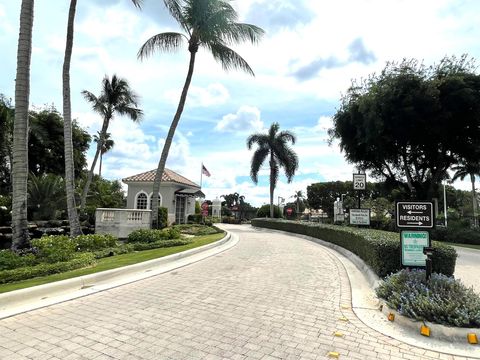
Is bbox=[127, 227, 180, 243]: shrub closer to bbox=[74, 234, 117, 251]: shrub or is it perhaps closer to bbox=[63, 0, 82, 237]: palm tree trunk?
bbox=[74, 234, 117, 251]: shrub

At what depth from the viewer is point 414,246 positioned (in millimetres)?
7328

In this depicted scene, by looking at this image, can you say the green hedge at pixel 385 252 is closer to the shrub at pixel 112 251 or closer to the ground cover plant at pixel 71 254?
the ground cover plant at pixel 71 254

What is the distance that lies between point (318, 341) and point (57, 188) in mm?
19188

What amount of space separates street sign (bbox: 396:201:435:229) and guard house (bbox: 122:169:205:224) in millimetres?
22828

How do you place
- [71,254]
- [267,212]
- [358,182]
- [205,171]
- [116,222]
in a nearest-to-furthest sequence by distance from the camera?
[71,254] → [358,182] → [116,222] → [205,171] → [267,212]

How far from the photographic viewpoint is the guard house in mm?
29734

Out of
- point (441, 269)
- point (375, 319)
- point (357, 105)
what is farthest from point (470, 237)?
point (375, 319)

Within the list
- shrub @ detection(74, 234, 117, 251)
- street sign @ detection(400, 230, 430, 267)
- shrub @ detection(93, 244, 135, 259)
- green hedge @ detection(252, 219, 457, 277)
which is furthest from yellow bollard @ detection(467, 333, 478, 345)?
shrub @ detection(74, 234, 117, 251)

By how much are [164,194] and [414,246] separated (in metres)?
24.6

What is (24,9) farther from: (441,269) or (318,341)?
(441,269)

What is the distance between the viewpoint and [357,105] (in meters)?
23.5

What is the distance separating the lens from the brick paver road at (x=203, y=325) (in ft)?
14.4

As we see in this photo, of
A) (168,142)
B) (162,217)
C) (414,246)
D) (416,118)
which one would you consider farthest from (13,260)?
(416,118)

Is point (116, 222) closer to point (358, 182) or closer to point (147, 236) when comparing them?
point (147, 236)
